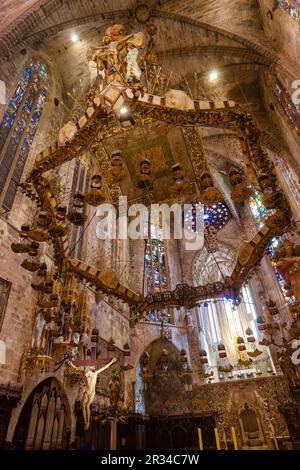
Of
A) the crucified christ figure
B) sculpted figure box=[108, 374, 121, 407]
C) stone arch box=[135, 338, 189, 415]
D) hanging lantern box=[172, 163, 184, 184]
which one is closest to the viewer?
hanging lantern box=[172, 163, 184, 184]

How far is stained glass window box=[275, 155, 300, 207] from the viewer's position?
11.9m

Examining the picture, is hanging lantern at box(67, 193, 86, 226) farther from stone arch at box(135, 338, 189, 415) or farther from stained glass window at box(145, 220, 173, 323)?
stone arch at box(135, 338, 189, 415)

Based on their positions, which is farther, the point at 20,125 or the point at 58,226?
the point at 20,125

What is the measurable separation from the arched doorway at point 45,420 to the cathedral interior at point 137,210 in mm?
52

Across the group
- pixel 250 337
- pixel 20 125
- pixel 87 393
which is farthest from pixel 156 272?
pixel 20 125

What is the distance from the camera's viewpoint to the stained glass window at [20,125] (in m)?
9.16

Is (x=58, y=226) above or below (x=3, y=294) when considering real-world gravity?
above

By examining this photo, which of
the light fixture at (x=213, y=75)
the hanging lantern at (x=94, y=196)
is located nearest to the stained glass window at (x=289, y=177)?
the light fixture at (x=213, y=75)

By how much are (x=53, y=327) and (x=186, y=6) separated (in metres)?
14.5

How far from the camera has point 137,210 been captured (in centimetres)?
1083

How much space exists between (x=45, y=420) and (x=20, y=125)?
33.3 feet

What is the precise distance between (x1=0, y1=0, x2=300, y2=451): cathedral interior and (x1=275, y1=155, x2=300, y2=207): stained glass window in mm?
145

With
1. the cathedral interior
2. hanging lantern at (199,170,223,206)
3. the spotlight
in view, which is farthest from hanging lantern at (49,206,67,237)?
hanging lantern at (199,170,223,206)

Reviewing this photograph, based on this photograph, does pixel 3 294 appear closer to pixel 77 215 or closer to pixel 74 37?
pixel 77 215
